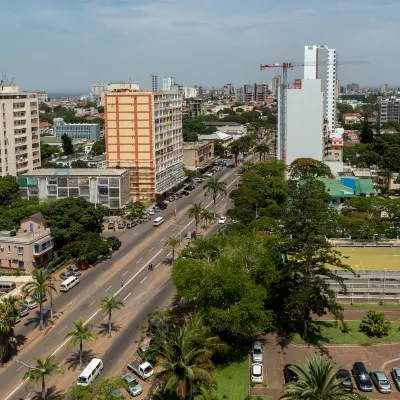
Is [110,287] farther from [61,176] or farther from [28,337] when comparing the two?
[61,176]

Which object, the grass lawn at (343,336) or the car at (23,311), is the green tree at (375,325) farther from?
the car at (23,311)

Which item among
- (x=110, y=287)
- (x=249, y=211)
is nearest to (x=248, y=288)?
(x=110, y=287)

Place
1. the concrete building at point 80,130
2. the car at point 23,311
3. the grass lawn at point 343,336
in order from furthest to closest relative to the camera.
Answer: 1. the concrete building at point 80,130
2. the car at point 23,311
3. the grass lawn at point 343,336

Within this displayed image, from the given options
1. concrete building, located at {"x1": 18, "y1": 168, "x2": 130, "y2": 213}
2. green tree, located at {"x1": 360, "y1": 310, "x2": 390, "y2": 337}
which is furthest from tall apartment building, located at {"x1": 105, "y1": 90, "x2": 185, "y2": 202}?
green tree, located at {"x1": 360, "y1": 310, "x2": 390, "y2": 337}

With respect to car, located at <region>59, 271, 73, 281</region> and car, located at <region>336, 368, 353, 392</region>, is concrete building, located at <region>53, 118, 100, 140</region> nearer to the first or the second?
car, located at <region>59, 271, 73, 281</region>

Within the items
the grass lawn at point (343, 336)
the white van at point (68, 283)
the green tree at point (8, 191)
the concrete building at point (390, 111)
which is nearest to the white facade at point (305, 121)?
the green tree at point (8, 191)

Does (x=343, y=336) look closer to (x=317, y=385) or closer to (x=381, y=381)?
(x=381, y=381)
